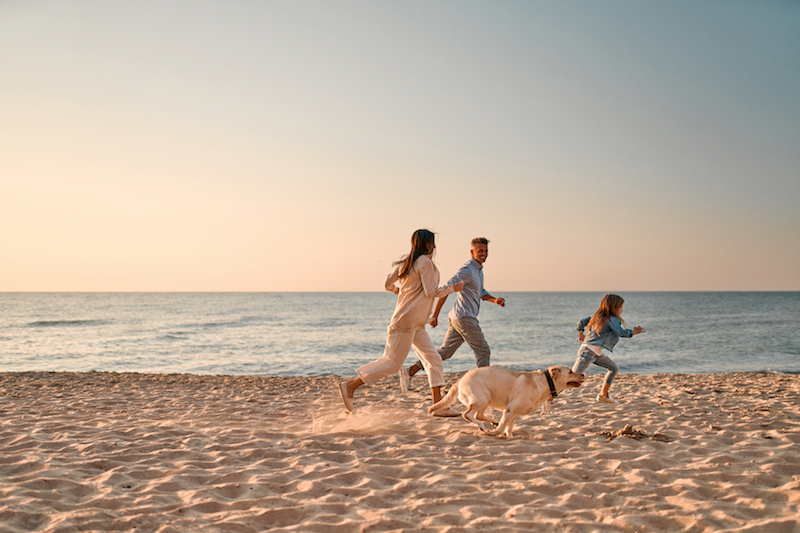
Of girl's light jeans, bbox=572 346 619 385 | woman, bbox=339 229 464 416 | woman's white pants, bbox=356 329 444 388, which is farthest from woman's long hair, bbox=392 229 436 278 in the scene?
girl's light jeans, bbox=572 346 619 385

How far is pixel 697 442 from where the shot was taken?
15.0 ft

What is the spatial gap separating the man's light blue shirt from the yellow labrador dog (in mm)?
1460

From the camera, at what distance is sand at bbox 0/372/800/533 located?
9.49 feet

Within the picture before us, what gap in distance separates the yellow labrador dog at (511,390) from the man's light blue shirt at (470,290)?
146cm

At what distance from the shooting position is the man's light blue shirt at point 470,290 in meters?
6.07

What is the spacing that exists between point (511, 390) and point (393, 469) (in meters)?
1.50

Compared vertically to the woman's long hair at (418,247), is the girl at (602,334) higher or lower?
lower

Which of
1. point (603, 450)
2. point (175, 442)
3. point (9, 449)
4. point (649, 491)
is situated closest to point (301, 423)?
point (175, 442)

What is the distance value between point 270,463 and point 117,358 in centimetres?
1478

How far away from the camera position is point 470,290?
6152mm

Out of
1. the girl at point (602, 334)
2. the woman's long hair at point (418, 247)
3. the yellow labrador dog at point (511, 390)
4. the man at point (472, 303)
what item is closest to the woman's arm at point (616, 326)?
the girl at point (602, 334)

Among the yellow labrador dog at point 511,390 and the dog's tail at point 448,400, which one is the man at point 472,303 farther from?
the yellow labrador dog at point 511,390

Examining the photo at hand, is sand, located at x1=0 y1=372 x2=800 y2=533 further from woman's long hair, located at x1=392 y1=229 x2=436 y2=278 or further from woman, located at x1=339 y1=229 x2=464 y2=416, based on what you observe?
woman's long hair, located at x1=392 y1=229 x2=436 y2=278

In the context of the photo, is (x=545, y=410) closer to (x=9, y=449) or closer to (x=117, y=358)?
(x=9, y=449)
